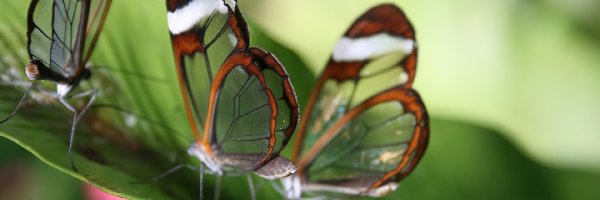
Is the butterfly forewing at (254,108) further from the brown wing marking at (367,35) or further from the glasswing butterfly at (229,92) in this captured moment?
the brown wing marking at (367,35)

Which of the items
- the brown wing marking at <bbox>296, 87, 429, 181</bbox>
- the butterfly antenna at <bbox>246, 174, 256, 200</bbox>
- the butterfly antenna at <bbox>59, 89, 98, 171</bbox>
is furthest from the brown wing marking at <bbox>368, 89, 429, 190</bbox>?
the butterfly antenna at <bbox>59, 89, 98, 171</bbox>

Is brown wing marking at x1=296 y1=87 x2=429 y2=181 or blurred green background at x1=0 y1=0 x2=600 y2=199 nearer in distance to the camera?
brown wing marking at x1=296 y1=87 x2=429 y2=181

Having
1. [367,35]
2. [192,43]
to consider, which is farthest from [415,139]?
[192,43]

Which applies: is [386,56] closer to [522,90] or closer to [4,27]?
[522,90]

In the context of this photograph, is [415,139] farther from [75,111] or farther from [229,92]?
[75,111]

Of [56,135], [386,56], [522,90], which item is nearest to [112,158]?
[56,135]

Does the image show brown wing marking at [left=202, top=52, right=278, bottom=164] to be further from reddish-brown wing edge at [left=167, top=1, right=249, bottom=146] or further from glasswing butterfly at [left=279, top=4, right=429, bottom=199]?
glasswing butterfly at [left=279, top=4, right=429, bottom=199]
